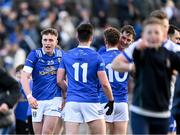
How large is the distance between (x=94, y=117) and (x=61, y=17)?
1497 centimetres

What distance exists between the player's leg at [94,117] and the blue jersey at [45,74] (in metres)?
1.47

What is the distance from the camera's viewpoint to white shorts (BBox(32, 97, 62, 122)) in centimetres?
1377

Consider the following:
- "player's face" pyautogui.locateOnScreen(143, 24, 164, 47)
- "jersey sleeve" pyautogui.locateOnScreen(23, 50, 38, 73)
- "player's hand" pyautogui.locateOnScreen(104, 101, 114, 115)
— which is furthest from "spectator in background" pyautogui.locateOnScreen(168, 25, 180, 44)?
"player's face" pyautogui.locateOnScreen(143, 24, 164, 47)

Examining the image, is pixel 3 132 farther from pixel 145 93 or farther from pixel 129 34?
pixel 145 93

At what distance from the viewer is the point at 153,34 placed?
9.68 metres

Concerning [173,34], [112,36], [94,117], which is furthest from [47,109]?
[173,34]

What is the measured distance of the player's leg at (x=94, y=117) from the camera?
12.5 metres

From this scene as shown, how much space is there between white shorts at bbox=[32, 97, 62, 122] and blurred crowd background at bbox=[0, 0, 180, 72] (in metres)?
10.8

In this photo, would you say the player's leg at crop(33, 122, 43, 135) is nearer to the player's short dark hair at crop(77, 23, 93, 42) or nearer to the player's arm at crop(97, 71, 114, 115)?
the player's arm at crop(97, 71, 114, 115)

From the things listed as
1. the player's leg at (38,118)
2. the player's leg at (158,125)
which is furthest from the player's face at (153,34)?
the player's leg at (38,118)

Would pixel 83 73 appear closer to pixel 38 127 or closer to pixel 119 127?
pixel 119 127

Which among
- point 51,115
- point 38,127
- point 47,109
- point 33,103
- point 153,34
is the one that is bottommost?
point 38,127

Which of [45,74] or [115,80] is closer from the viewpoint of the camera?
[115,80]

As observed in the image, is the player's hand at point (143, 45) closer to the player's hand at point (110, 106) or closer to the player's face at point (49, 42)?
the player's hand at point (110, 106)
